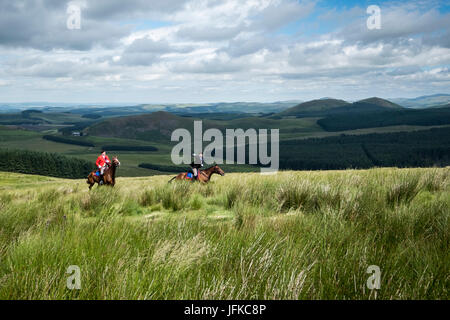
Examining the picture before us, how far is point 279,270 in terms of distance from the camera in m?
2.58

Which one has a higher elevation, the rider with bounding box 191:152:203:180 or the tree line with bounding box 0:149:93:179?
the rider with bounding box 191:152:203:180

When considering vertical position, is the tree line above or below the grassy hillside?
below

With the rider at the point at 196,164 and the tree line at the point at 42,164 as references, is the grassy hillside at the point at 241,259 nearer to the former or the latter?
the rider at the point at 196,164

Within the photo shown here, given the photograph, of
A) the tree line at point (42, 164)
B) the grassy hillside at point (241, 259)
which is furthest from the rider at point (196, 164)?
the tree line at point (42, 164)

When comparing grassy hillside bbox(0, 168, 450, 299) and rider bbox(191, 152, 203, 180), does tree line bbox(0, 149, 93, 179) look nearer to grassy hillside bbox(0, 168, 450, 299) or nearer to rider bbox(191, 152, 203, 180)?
rider bbox(191, 152, 203, 180)

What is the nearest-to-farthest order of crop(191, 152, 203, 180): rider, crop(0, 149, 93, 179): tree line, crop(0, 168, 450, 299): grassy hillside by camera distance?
crop(0, 168, 450, 299): grassy hillside < crop(191, 152, 203, 180): rider < crop(0, 149, 93, 179): tree line

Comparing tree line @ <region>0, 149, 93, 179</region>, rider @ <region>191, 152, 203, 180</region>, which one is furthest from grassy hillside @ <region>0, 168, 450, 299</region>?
tree line @ <region>0, 149, 93, 179</region>

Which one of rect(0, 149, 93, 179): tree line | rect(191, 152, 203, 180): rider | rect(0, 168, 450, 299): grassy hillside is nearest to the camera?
rect(0, 168, 450, 299): grassy hillside

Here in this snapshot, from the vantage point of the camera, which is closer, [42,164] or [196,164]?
[196,164]

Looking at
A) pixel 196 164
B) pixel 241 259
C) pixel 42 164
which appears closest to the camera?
pixel 241 259

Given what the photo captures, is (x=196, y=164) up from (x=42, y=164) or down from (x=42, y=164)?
up

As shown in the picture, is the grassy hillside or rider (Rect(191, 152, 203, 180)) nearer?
the grassy hillside

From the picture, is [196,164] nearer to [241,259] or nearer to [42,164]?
[241,259]

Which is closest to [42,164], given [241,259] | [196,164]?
[196,164]
